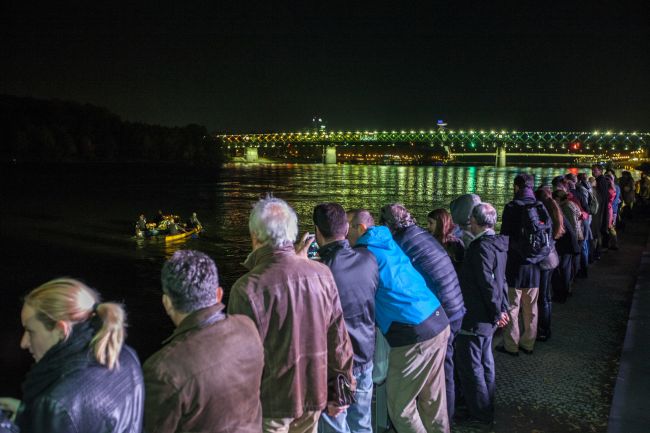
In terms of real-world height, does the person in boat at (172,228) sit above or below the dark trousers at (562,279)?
below

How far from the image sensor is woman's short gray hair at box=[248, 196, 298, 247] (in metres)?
3.49

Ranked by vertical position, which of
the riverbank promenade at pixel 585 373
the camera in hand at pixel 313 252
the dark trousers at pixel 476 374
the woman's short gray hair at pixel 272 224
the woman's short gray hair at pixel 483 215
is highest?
the woman's short gray hair at pixel 272 224

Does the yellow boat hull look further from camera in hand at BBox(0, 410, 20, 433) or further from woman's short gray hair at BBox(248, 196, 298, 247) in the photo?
camera in hand at BBox(0, 410, 20, 433)

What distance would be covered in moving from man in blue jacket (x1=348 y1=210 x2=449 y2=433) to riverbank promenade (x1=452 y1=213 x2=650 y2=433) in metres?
0.82

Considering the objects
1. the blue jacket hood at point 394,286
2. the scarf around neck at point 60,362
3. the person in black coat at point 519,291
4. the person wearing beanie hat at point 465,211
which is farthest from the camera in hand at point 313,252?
the person in black coat at point 519,291

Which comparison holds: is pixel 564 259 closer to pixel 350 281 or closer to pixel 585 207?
pixel 585 207

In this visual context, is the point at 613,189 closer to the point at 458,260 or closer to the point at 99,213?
the point at 458,260

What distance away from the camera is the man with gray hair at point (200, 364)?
2621mm

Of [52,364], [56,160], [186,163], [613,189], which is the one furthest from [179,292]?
[186,163]

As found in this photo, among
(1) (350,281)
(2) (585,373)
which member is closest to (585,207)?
(2) (585,373)

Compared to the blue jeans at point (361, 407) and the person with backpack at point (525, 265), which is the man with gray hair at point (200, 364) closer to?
the blue jeans at point (361, 407)

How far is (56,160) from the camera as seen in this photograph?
153 metres

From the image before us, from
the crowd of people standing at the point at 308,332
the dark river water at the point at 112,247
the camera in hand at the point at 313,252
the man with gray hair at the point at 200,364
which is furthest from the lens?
the dark river water at the point at 112,247

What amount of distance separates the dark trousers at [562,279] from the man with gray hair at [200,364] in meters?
6.93
